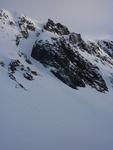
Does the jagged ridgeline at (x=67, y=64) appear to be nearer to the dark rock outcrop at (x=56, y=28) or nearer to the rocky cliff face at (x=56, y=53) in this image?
the rocky cliff face at (x=56, y=53)

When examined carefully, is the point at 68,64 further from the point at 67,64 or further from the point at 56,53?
the point at 56,53

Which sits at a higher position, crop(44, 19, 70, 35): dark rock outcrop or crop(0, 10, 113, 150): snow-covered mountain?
crop(44, 19, 70, 35): dark rock outcrop

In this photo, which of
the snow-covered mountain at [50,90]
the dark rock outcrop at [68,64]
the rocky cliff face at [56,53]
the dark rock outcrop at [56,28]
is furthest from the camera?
the dark rock outcrop at [56,28]

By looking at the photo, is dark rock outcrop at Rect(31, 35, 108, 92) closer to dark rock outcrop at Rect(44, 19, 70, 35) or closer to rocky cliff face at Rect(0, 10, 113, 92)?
rocky cliff face at Rect(0, 10, 113, 92)

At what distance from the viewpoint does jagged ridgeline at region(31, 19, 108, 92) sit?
71000 millimetres

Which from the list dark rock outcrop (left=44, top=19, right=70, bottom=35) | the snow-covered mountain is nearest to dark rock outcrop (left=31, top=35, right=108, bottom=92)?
the snow-covered mountain

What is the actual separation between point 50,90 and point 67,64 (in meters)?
16.2

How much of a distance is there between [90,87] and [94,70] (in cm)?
899

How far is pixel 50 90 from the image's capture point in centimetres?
6006

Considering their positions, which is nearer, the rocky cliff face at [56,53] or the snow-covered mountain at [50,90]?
the snow-covered mountain at [50,90]

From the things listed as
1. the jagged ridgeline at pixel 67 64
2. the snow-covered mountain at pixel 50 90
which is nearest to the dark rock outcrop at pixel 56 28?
the snow-covered mountain at pixel 50 90

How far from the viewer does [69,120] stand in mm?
51938

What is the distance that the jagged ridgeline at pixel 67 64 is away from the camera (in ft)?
233

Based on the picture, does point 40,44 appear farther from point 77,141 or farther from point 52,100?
point 77,141
